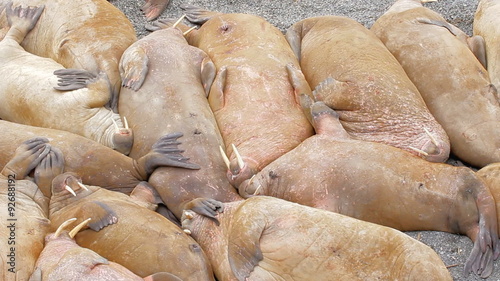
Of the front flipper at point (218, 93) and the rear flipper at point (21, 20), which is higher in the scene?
the rear flipper at point (21, 20)

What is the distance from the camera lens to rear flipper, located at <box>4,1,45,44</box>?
7.55 meters

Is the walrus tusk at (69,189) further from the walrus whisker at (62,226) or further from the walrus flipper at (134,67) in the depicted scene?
the walrus flipper at (134,67)

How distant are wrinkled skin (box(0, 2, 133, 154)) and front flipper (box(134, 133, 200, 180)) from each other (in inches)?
13.8

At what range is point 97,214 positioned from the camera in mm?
5469

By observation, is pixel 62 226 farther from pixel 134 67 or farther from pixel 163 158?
pixel 134 67

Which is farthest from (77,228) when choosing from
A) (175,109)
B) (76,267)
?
(175,109)

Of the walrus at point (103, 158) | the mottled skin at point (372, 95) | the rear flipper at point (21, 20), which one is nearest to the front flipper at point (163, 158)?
the walrus at point (103, 158)

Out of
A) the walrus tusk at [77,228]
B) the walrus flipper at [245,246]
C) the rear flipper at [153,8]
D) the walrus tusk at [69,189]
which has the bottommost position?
the walrus tusk at [77,228]

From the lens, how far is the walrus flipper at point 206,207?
18.6 feet

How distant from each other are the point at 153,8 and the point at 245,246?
12.7 feet

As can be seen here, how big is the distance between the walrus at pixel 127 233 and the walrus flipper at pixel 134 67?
1.22 meters

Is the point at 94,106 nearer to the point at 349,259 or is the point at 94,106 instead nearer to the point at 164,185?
the point at 164,185

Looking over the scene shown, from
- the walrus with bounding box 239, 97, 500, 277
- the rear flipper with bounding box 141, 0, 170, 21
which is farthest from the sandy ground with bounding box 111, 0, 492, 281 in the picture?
the walrus with bounding box 239, 97, 500, 277

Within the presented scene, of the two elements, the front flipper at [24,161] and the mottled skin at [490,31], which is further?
the mottled skin at [490,31]
